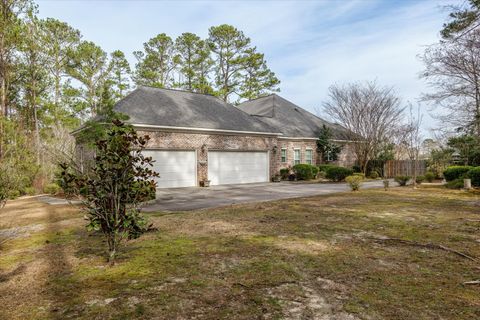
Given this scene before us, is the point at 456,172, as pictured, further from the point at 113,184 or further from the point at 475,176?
the point at 113,184

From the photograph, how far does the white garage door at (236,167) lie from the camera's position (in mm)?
17188

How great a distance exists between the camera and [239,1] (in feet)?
39.2

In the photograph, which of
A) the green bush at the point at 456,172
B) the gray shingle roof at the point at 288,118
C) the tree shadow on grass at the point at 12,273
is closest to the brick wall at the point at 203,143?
Result: the gray shingle roof at the point at 288,118

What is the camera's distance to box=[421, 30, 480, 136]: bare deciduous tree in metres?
14.2

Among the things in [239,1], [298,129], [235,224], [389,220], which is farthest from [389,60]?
[235,224]

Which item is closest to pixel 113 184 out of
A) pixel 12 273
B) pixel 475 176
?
pixel 12 273

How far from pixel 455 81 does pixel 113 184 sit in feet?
61.8

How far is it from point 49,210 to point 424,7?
15826 millimetres

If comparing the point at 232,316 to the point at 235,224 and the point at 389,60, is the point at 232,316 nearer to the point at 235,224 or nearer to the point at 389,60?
the point at 235,224

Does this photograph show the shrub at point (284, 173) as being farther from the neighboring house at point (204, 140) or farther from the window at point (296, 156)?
the window at point (296, 156)

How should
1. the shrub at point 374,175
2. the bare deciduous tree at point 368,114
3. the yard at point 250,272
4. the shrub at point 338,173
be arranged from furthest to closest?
the shrub at point 374,175 < the bare deciduous tree at point 368,114 < the shrub at point 338,173 < the yard at point 250,272

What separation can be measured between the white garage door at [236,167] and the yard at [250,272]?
10552mm

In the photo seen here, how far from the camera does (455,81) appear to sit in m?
15.8

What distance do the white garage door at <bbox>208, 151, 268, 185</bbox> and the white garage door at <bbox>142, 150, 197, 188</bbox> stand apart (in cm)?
122
